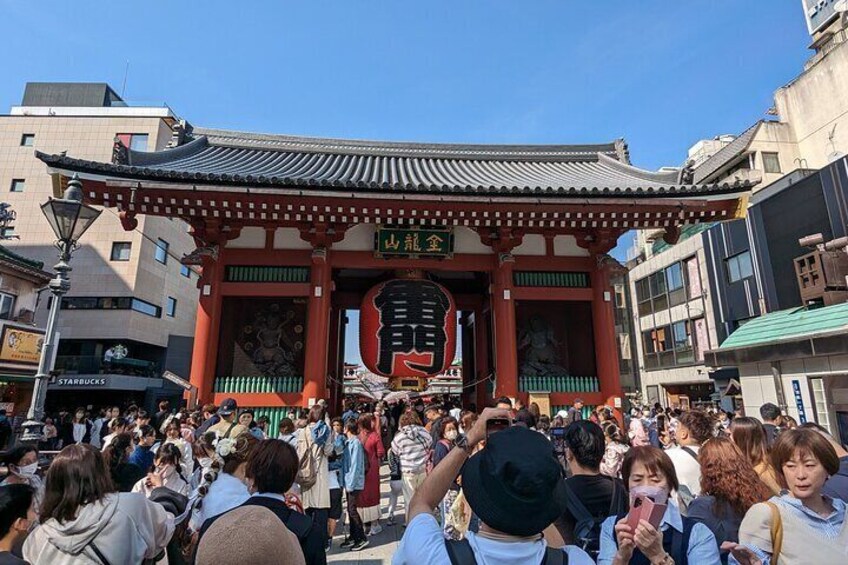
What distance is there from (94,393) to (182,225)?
11954 mm

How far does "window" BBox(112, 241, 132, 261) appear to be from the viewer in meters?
26.7

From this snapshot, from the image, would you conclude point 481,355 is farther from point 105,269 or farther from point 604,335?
point 105,269

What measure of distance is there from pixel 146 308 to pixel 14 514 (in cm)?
2921

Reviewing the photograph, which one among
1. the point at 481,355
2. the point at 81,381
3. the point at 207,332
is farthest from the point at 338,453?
the point at 81,381

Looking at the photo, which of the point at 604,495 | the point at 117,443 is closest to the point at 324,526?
the point at 117,443

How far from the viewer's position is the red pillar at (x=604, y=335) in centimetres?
1044

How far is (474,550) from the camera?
4.75 ft

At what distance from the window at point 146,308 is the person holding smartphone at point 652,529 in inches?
1167

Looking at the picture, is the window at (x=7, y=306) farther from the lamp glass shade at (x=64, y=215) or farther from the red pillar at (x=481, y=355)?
the red pillar at (x=481, y=355)

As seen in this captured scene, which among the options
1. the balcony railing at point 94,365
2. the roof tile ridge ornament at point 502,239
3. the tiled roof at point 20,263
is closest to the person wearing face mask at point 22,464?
the roof tile ridge ornament at point 502,239

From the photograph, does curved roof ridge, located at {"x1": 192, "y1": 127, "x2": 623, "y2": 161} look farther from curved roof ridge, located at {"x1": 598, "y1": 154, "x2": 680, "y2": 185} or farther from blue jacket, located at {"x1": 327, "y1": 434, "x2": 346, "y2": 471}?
blue jacket, located at {"x1": 327, "y1": 434, "x2": 346, "y2": 471}

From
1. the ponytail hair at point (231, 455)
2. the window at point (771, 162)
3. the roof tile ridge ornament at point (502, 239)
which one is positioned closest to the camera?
the ponytail hair at point (231, 455)

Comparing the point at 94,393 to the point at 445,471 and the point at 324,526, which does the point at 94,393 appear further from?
the point at 445,471

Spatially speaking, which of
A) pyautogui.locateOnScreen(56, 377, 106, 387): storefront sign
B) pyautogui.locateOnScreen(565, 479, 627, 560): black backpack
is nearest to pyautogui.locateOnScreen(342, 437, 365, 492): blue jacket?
pyautogui.locateOnScreen(565, 479, 627, 560): black backpack
